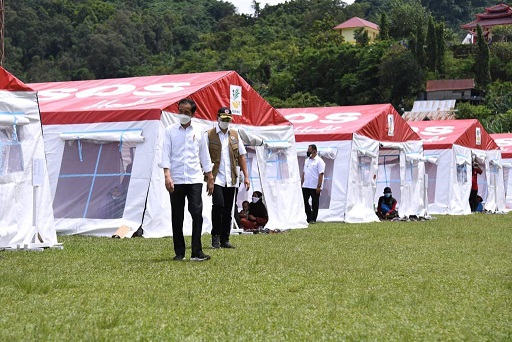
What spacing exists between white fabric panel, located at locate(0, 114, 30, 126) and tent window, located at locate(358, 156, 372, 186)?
1013 cm

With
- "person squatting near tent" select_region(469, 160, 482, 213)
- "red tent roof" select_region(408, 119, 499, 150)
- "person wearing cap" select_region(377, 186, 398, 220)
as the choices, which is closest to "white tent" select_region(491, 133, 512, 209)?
"red tent roof" select_region(408, 119, 499, 150)

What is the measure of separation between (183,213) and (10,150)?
2.30 m

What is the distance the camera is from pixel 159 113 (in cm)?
1262

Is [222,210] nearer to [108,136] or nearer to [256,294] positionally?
[108,136]

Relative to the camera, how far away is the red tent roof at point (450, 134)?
77.9 feet

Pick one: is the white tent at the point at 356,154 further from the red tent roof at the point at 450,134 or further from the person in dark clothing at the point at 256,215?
the person in dark clothing at the point at 256,215

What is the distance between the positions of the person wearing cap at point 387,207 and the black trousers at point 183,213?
11677mm

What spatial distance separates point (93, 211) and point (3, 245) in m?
3.70

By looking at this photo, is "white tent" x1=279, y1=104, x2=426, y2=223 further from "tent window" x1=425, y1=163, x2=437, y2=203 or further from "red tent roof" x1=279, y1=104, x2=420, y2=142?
"tent window" x1=425, y1=163, x2=437, y2=203

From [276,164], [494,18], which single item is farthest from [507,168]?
[494,18]

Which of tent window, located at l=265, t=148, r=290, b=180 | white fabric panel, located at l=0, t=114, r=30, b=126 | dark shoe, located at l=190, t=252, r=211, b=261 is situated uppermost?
white fabric panel, located at l=0, t=114, r=30, b=126

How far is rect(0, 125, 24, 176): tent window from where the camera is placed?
9531mm

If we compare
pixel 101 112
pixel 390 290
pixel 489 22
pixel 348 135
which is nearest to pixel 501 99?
pixel 489 22

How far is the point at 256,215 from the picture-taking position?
14.7 metres
